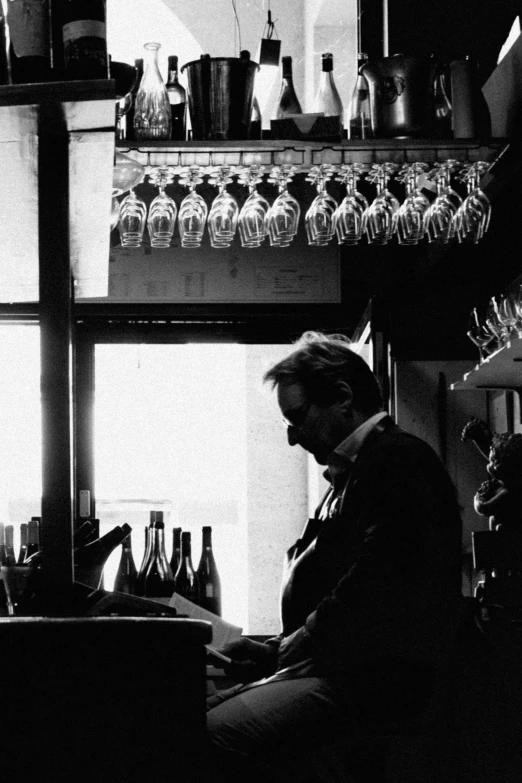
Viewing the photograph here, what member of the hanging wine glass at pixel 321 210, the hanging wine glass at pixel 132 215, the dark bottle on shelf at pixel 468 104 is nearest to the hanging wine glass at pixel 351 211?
the hanging wine glass at pixel 321 210

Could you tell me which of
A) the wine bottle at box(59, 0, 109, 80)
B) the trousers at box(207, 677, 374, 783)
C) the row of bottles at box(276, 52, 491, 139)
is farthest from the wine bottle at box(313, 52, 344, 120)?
the trousers at box(207, 677, 374, 783)

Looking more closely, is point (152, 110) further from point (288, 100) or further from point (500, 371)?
point (500, 371)

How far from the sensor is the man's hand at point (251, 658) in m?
2.13

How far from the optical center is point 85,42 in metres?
1.40

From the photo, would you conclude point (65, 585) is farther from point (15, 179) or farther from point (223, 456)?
point (223, 456)

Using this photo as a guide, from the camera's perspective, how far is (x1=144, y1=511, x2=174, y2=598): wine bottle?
3629mm

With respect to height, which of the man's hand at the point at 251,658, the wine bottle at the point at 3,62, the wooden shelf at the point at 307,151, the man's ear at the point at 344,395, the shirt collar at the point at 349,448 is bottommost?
the man's hand at the point at 251,658

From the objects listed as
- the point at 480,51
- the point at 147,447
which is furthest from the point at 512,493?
the point at 147,447

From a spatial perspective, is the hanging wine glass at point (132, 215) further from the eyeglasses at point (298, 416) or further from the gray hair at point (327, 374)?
the eyeglasses at point (298, 416)

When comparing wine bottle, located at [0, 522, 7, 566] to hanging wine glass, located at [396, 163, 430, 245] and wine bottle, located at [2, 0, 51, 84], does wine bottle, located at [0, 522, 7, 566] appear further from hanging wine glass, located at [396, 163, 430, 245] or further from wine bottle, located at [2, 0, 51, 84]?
wine bottle, located at [2, 0, 51, 84]

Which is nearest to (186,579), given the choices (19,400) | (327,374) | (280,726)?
(19,400)

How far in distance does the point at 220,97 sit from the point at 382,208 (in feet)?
1.67

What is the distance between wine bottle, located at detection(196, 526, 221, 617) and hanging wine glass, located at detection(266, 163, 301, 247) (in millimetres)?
1441

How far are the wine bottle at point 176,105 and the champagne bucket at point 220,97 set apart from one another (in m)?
0.10
